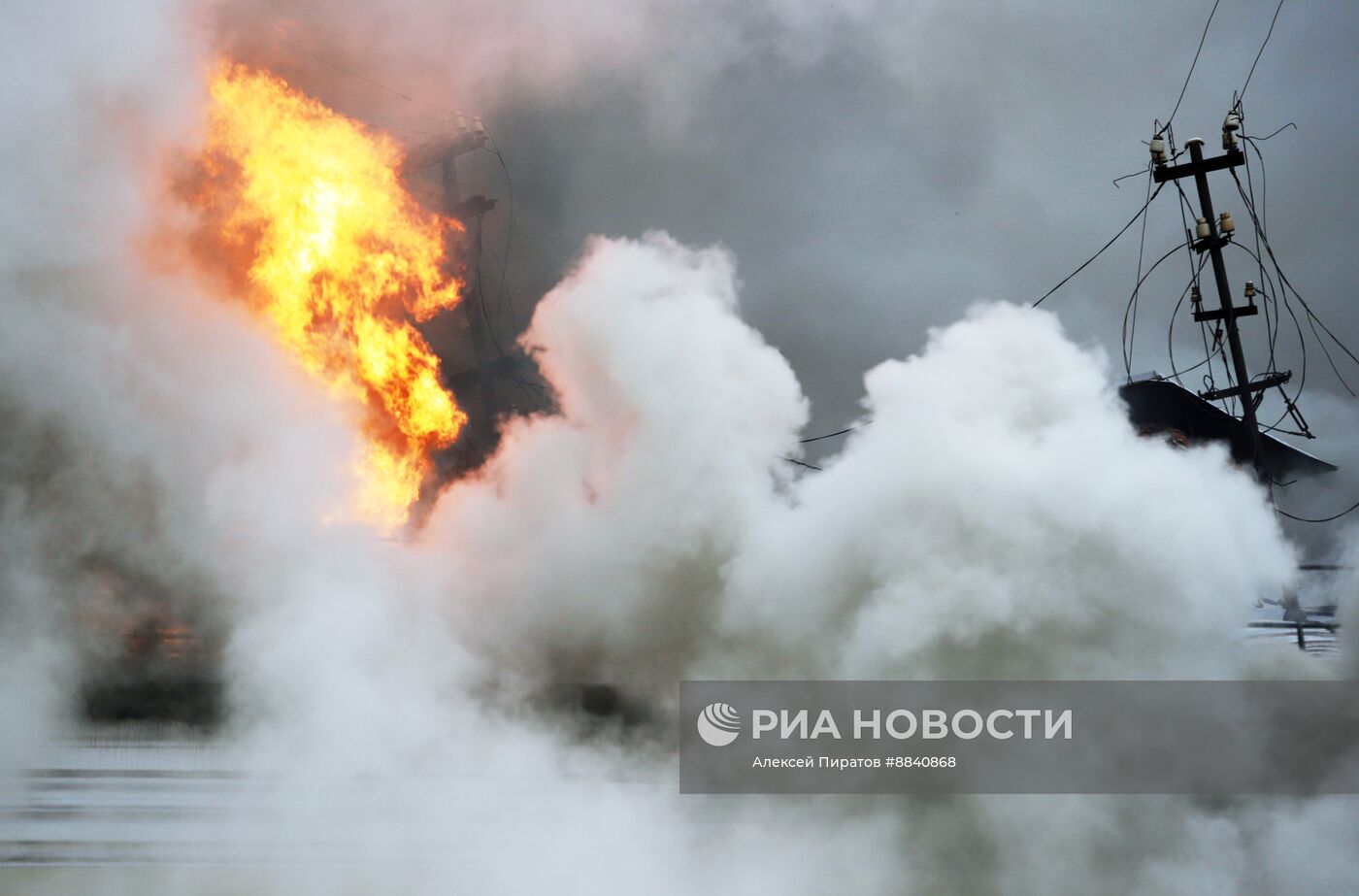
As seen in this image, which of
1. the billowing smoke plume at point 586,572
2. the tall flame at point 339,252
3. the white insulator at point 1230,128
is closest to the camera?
the billowing smoke plume at point 586,572

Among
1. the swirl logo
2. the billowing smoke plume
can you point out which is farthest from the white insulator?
the swirl logo

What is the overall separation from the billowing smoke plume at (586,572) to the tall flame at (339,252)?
1.83ft

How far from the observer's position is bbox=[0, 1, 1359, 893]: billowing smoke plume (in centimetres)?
789

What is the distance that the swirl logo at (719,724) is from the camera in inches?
341

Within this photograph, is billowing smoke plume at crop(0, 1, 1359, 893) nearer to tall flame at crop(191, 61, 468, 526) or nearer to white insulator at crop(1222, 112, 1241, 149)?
tall flame at crop(191, 61, 468, 526)

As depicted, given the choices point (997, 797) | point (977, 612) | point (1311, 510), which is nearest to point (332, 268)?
point (977, 612)

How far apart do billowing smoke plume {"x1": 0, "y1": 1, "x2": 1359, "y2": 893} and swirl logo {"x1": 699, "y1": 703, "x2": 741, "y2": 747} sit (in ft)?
2.22

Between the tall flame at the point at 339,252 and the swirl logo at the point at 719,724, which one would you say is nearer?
the swirl logo at the point at 719,724

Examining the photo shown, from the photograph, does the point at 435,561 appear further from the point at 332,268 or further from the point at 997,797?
the point at 997,797

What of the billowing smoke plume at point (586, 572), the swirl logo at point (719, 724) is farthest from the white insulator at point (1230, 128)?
the swirl logo at point (719, 724)

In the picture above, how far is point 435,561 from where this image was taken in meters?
11.2

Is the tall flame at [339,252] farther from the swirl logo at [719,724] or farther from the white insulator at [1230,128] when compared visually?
the white insulator at [1230,128]

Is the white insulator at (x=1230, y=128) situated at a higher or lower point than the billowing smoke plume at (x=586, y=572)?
higher

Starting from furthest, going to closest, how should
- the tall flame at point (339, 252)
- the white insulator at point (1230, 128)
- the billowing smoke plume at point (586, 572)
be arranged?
the white insulator at point (1230, 128), the tall flame at point (339, 252), the billowing smoke plume at point (586, 572)
